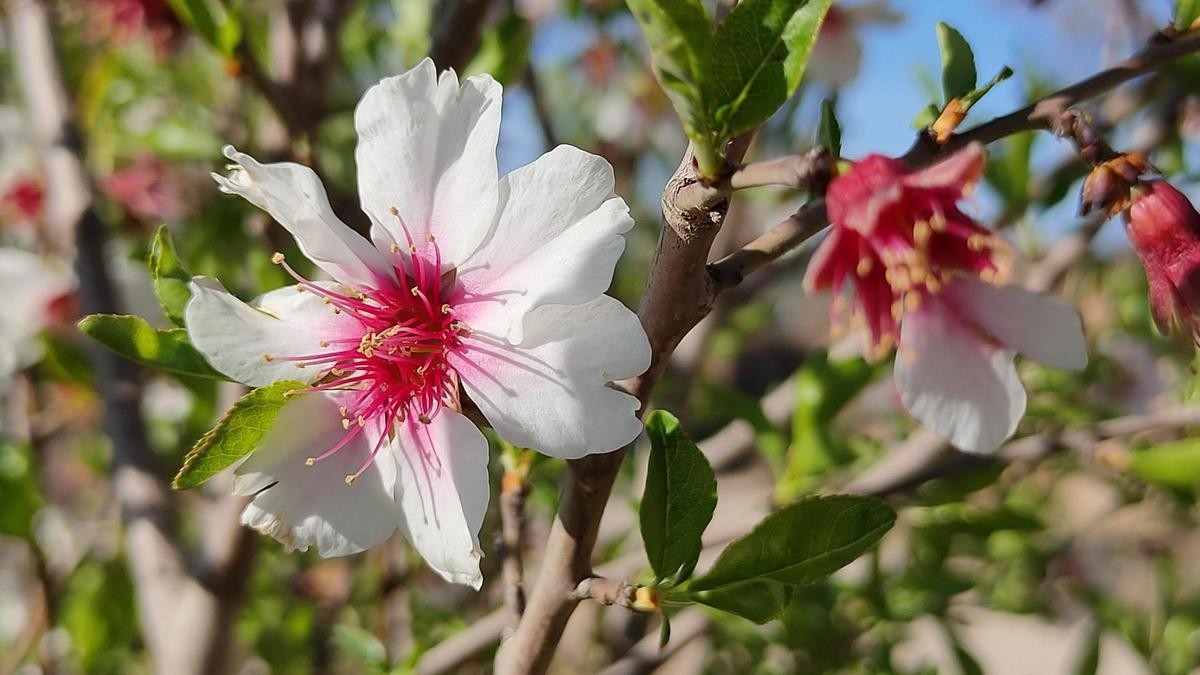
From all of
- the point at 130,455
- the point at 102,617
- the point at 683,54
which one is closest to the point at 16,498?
the point at 130,455

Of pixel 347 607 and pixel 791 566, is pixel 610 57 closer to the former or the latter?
pixel 347 607

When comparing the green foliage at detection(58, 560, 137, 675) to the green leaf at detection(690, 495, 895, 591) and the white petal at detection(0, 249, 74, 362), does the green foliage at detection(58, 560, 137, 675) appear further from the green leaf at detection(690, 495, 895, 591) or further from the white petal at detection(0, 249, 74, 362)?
the green leaf at detection(690, 495, 895, 591)

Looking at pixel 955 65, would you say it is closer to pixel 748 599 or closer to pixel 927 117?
pixel 927 117

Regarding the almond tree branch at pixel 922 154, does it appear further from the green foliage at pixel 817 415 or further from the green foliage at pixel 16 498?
the green foliage at pixel 16 498

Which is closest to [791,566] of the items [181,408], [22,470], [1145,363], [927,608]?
[927,608]

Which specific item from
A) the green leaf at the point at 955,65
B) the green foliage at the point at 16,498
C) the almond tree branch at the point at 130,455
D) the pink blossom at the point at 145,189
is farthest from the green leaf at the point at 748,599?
the pink blossom at the point at 145,189

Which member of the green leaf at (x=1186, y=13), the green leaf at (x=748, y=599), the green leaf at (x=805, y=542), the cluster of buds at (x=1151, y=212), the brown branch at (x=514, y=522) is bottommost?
the brown branch at (x=514, y=522)
